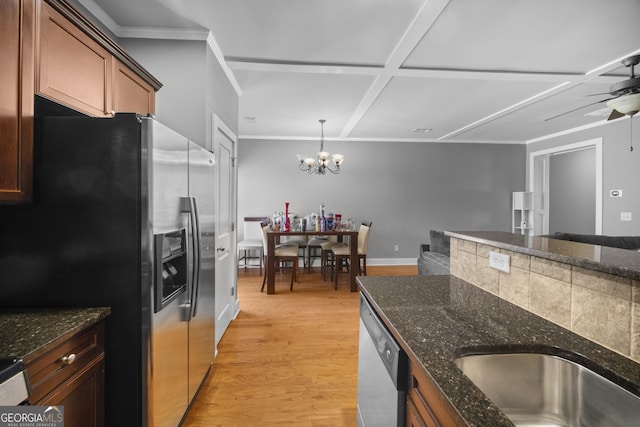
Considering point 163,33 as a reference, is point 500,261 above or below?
below

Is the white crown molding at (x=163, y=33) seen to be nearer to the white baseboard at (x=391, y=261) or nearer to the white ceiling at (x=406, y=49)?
the white ceiling at (x=406, y=49)

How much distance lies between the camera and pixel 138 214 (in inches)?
51.9

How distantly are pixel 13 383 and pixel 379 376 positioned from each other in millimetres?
1165

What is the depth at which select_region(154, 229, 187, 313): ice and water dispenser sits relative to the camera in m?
1.38

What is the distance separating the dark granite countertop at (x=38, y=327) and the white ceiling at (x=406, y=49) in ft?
6.29

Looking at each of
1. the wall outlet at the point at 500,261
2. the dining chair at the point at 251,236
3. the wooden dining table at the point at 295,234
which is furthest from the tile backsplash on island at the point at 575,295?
the dining chair at the point at 251,236

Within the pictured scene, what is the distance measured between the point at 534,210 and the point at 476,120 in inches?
103

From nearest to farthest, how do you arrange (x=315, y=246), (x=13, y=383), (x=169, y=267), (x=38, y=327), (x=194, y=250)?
(x=13, y=383) → (x=38, y=327) → (x=169, y=267) → (x=194, y=250) → (x=315, y=246)

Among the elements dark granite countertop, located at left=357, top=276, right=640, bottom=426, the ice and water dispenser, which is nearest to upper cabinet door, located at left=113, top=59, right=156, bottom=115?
the ice and water dispenser

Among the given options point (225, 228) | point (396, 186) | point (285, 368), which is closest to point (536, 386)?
point (285, 368)

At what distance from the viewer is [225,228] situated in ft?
9.71

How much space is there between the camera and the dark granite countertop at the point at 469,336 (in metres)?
0.70

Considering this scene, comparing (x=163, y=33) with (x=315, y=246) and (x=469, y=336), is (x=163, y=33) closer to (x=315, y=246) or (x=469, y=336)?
(x=469, y=336)

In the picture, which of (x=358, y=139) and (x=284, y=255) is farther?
(x=358, y=139)
